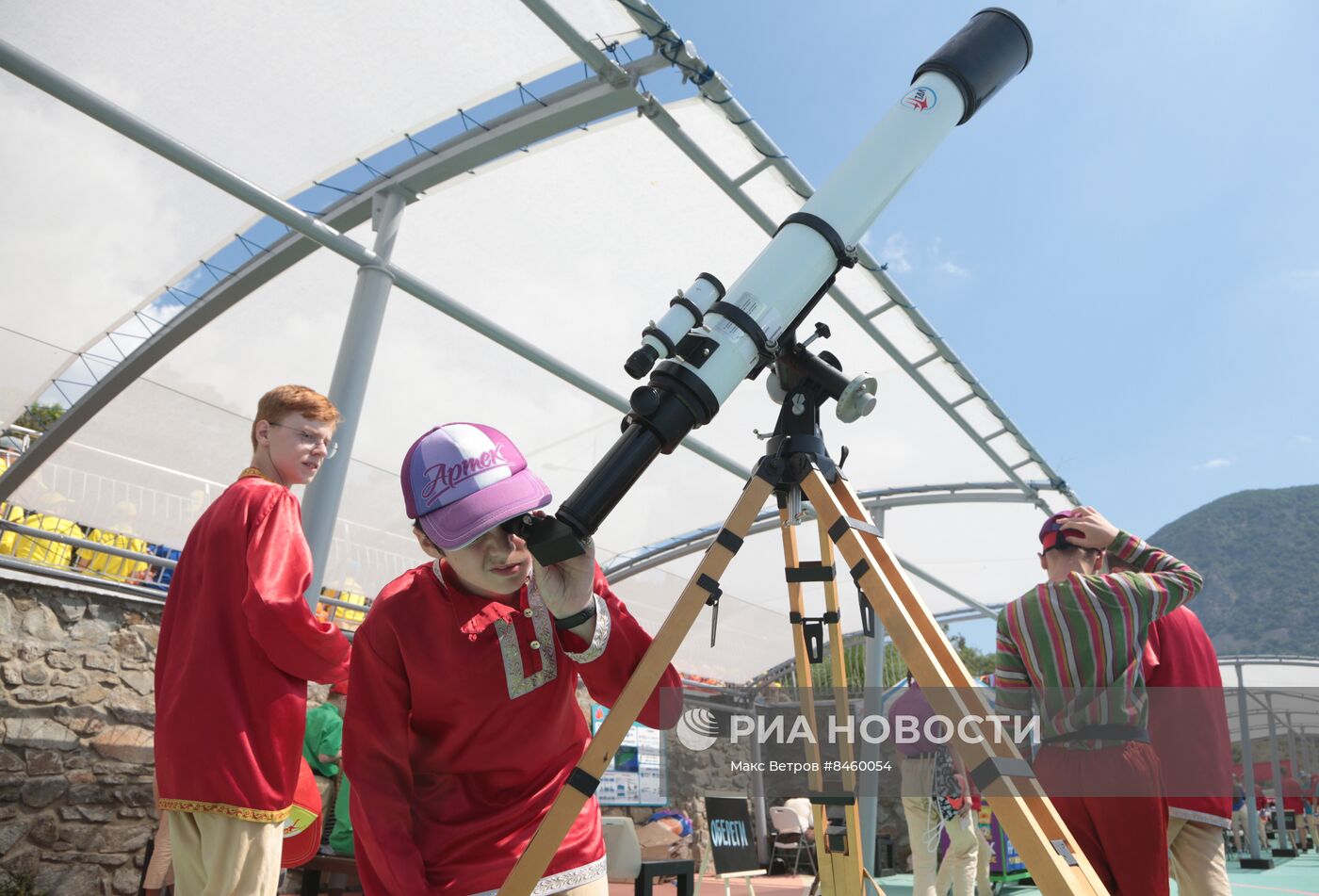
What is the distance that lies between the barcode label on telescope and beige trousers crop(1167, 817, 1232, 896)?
218 centimetres

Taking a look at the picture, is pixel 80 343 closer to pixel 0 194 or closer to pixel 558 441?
pixel 0 194

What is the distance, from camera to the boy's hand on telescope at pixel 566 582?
1513mm

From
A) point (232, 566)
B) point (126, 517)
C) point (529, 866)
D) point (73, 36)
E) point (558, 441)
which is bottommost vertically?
point (529, 866)

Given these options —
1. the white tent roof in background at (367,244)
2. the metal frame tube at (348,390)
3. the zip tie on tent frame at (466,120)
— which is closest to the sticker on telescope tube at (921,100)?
the white tent roof in background at (367,244)

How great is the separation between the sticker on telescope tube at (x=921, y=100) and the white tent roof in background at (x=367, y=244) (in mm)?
1778

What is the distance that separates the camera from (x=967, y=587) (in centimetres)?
1292

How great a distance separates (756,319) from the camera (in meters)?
1.96

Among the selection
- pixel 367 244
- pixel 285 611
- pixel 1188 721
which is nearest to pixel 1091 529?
pixel 1188 721

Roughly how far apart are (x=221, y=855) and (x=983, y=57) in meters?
2.80

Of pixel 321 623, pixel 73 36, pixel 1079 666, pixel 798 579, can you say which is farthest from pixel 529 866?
pixel 73 36

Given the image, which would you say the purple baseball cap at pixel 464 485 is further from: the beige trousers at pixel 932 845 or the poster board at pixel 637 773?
the poster board at pixel 637 773

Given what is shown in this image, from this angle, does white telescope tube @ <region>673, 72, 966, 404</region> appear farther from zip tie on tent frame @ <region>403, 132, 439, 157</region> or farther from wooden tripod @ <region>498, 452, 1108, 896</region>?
zip tie on tent frame @ <region>403, 132, 439, 157</region>

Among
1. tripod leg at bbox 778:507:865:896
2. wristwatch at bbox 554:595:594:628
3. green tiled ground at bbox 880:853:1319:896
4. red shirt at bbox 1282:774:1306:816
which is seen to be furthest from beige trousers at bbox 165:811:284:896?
red shirt at bbox 1282:774:1306:816

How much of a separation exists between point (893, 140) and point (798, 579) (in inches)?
46.5
